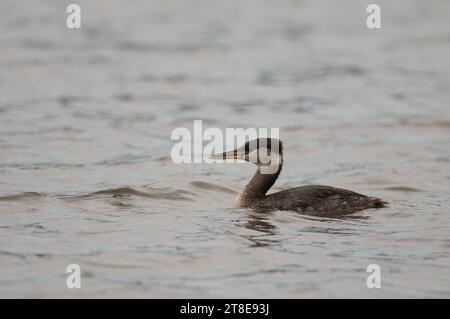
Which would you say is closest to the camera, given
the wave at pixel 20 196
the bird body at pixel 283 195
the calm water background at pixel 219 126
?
the calm water background at pixel 219 126

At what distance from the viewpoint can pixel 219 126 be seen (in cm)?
1748

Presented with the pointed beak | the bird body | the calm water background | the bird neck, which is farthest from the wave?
the bird neck

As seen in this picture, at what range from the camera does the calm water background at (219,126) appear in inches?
374

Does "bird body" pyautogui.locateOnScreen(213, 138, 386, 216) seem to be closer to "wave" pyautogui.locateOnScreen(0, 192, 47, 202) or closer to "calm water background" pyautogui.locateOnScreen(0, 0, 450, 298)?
"calm water background" pyautogui.locateOnScreen(0, 0, 450, 298)

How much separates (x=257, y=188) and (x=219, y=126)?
222 inches

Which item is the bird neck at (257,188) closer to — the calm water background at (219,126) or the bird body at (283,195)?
the bird body at (283,195)

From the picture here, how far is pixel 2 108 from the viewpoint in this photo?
57.8 feet

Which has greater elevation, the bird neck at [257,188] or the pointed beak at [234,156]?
the pointed beak at [234,156]

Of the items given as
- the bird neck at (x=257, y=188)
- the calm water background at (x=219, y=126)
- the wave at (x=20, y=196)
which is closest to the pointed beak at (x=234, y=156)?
the bird neck at (x=257, y=188)

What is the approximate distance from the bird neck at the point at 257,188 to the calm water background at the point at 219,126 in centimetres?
27

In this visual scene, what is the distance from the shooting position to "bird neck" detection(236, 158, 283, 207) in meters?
11.9

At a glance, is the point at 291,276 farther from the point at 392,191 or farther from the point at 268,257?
the point at 392,191

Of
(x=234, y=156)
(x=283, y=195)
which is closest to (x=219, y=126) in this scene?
(x=234, y=156)

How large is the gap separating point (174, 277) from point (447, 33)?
17.2m
